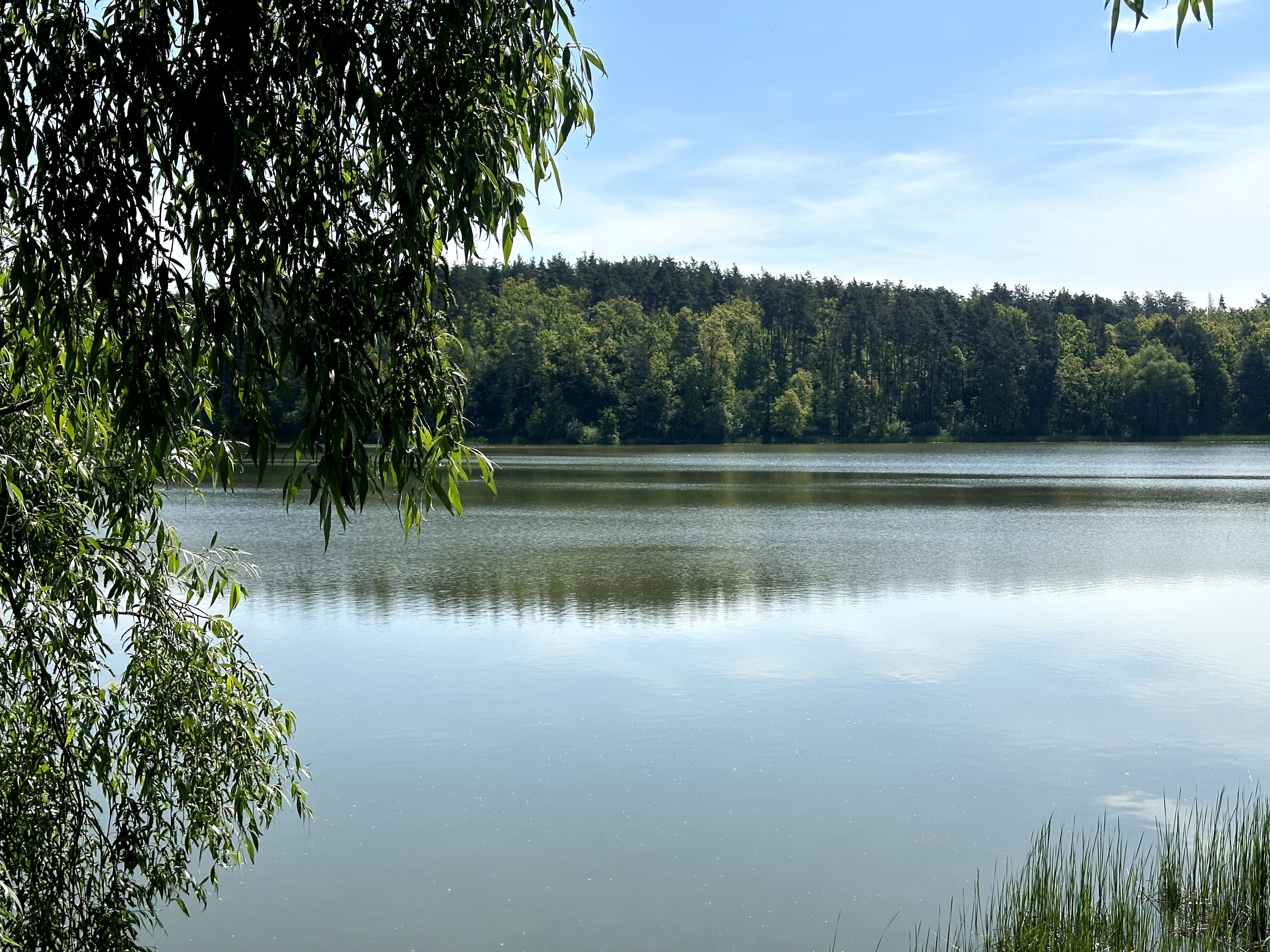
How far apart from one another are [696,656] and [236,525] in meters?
17.8

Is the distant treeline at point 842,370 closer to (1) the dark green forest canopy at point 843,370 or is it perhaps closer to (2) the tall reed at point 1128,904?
(1) the dark green forest canopy at point 843,370

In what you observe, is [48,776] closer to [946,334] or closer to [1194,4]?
[1194,4]

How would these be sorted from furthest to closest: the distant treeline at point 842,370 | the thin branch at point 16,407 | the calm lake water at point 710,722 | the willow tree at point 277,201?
the distant treeline at point 842,370, the calm lake water at point 710,722, the thin branch at point 16,407, the willow tree at point 277,201

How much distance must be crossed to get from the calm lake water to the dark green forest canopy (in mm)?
79121

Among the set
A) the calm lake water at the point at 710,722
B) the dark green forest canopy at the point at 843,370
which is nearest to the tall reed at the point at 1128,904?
the calm lake water at the point at 710,722

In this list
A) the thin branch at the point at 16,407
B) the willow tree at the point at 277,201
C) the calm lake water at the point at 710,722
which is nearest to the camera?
the willow tree at the point at 277,201

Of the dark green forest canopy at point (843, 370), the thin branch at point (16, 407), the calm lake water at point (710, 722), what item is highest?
the dark green forest canopy at point (843, 370)

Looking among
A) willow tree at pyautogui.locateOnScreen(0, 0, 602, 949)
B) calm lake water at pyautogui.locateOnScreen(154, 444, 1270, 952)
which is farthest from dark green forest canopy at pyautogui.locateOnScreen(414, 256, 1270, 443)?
willow tree at pyautogui.locateOnScreen(0, 0, 602, 949)

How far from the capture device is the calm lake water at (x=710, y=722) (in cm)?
808

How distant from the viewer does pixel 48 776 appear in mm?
5129

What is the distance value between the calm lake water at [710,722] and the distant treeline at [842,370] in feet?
262

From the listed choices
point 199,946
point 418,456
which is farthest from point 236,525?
point 418,456

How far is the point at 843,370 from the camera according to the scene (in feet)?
391

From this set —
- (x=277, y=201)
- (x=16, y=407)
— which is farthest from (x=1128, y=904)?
(x=16, y=407)
